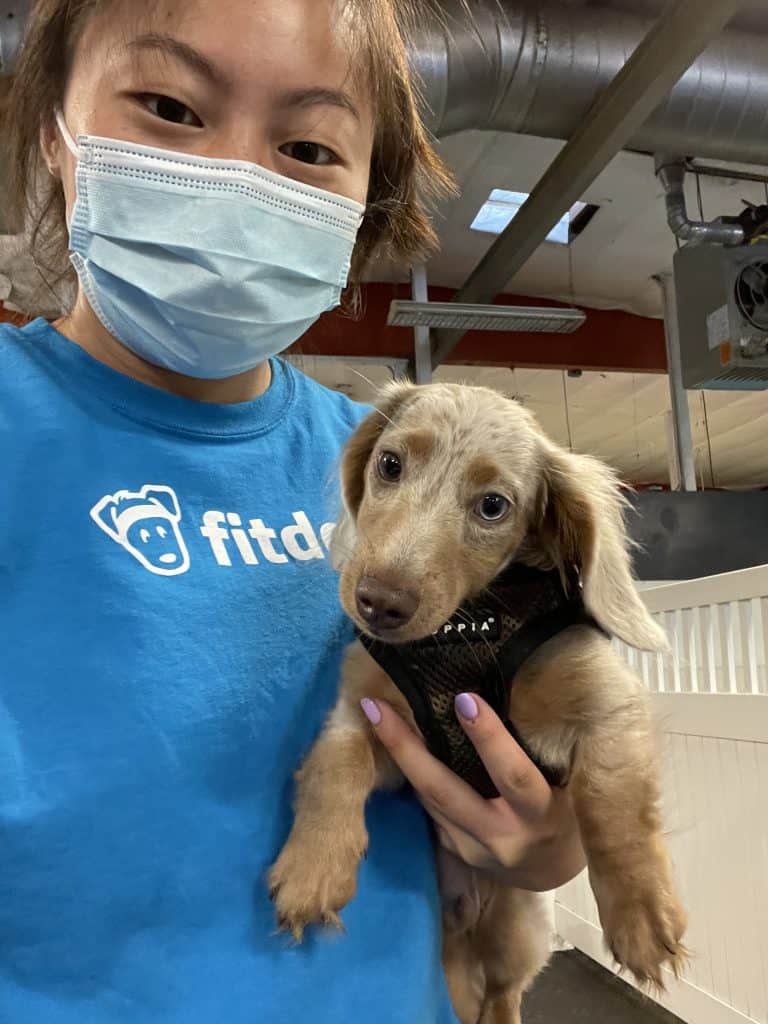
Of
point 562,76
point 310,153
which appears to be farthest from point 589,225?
point 310,153

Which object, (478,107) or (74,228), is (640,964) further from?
(478,107)

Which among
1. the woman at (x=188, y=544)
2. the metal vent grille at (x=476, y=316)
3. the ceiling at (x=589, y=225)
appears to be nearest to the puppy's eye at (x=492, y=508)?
the woman at (x=188, y=544)

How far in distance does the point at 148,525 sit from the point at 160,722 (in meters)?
0.25

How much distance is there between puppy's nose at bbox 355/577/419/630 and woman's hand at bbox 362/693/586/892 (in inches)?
6.2

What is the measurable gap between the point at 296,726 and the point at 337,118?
0.83 meters

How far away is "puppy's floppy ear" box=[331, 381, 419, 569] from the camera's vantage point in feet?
4.30

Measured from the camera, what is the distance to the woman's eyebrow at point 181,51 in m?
1.06

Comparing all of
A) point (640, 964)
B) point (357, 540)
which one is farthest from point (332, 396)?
point (640, 964)

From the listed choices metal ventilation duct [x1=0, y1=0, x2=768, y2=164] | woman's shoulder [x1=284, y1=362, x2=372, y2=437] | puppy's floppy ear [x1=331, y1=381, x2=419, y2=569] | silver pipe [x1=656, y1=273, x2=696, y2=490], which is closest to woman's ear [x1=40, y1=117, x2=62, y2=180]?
woman's shoulder [x1=284, y1=362, x2=372, y2=437]

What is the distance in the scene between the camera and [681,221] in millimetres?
5059

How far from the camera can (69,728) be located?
95 centimetres

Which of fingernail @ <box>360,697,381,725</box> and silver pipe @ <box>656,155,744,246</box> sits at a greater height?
silver pipe @ <box>656,155,744,246</box>

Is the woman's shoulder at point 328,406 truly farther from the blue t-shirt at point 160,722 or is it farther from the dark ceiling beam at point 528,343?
the dark ceiling beam at point 528,343

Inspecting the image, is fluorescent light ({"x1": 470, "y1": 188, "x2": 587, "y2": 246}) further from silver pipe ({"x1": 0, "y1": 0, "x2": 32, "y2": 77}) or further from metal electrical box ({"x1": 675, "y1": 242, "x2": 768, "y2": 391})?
silver pipe ({"x1": 0, "y1": 0, "x2": 32, "y2": 77})
